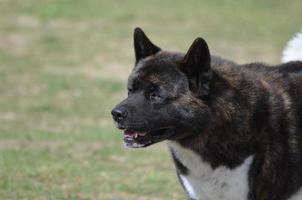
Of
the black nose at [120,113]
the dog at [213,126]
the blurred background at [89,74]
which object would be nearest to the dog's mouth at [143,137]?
the dog at [213,126]

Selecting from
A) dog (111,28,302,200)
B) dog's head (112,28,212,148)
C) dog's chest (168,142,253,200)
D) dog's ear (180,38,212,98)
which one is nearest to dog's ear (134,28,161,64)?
dog (111,28,302,200)

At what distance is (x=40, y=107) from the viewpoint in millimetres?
16703

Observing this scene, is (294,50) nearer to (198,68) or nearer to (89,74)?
(198,68)

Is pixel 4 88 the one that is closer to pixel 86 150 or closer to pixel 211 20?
pixel 86 150

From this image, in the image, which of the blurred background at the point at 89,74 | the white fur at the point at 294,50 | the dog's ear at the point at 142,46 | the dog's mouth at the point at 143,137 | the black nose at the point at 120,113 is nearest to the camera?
the black nose at the point at 120,113

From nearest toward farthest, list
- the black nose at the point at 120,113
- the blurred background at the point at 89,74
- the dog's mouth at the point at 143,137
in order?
1. the black nose at the point at 120,113
2. the dog's mouth at the point at 143,137
3. the blurred background at the point at 89,74

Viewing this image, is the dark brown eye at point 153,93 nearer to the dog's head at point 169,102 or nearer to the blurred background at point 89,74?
the dog's head at point 169,102

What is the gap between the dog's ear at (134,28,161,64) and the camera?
6781 millimetres

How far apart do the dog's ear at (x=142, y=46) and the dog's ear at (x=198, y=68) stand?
0.43m

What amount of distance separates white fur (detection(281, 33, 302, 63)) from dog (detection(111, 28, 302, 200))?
4.69 feet

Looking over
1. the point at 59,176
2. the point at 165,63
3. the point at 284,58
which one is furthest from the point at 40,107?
the point at 165,63

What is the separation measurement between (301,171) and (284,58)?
1.83 meters

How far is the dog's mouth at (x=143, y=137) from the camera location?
645cm

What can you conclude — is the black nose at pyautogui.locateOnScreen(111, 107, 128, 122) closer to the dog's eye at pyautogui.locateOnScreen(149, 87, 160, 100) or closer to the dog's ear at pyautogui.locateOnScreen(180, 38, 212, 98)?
the dog's eye at pyautogui.locateOnScreen(149, 87, 160, 100)
